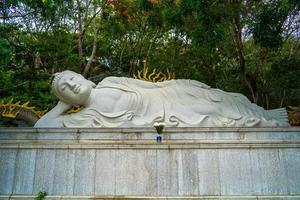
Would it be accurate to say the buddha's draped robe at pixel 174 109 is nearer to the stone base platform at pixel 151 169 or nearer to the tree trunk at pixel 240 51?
the stone base platform at pixel 151 169

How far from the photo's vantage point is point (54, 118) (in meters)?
6.61

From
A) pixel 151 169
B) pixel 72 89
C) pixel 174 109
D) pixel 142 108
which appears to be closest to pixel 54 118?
pixel 72 89

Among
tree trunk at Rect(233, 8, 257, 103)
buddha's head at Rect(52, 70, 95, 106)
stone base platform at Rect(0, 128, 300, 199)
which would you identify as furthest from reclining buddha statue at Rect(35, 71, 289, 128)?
tree trunk at Rect(233, 8, 257, 103)

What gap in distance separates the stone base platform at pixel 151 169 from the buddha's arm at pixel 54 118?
1000mm

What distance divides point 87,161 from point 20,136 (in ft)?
4.33

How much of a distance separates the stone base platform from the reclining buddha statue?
995 mm

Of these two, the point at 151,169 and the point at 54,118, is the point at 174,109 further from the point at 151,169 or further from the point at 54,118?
the point at 54,118

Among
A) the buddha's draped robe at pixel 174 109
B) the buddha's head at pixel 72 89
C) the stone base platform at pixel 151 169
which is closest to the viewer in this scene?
the stone base platform at pixel 151 169

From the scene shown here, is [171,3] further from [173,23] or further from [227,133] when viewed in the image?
[227,133]

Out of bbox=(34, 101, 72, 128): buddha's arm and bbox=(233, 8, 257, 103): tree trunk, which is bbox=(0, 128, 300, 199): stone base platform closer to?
bbox=(34, 101, 72, 128): buddha's arm

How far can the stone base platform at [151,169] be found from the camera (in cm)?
512

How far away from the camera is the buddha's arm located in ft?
21.1

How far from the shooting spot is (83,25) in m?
12.2

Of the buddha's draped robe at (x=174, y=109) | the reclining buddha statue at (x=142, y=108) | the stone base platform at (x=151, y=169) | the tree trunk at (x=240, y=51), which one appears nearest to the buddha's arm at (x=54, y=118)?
the reclining buddha statue at (x=142, y=108)
